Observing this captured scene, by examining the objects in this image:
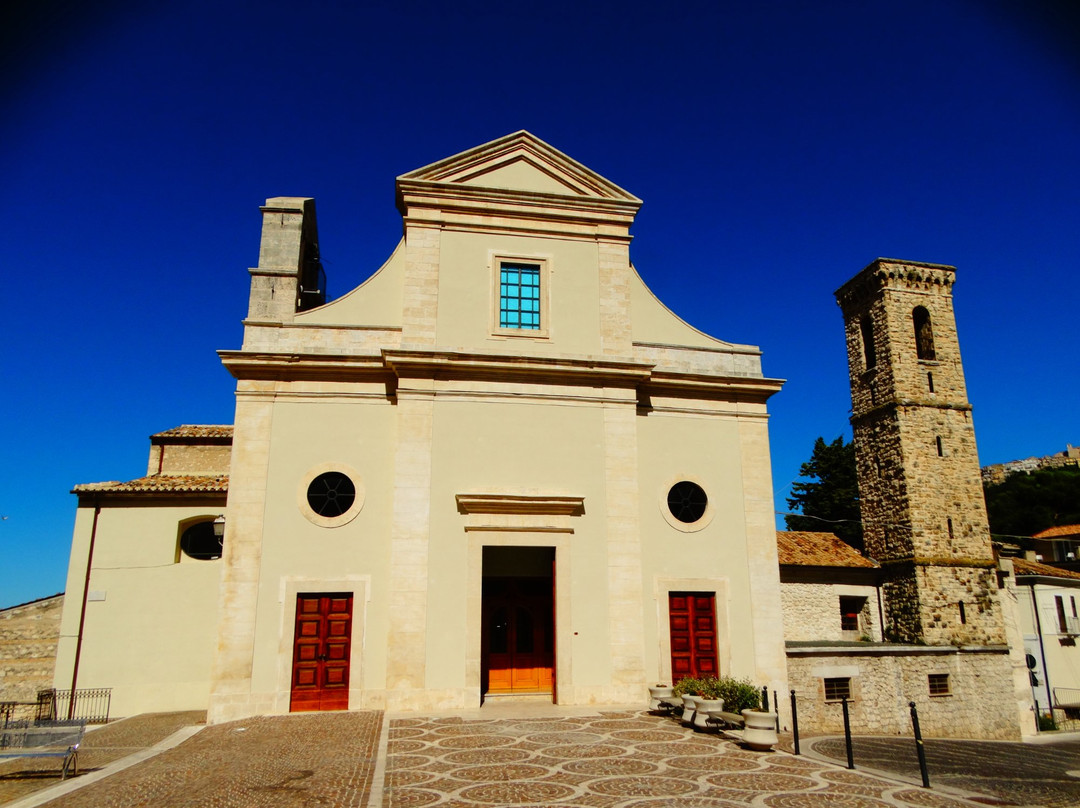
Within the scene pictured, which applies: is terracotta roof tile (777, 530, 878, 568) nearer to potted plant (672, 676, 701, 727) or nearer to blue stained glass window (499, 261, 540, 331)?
potted plant (672, 676, 701, 727)

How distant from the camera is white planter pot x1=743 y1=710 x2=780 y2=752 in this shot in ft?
36.3

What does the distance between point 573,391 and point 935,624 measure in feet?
61.0

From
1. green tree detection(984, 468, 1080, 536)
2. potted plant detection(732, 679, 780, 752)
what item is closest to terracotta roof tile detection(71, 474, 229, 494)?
potted plant detection(732, 679, 780, 752)

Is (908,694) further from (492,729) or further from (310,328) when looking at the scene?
(310,328)

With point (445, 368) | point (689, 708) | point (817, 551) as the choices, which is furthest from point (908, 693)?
point (445, 368)

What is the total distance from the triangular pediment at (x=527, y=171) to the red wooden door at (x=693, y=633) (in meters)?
9.68

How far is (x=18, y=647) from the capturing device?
701 inches

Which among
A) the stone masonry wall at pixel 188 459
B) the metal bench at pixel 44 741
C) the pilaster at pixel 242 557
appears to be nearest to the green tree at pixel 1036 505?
the stone masonry wall at pixel 188 459

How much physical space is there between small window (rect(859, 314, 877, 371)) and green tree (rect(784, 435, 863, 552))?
12430mm

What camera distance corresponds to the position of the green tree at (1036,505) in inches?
2004

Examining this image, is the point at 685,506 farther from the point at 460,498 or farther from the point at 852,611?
the point at 852,611

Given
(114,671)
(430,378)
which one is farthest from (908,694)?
(114,671)

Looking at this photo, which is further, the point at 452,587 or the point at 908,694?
the point at 908,694

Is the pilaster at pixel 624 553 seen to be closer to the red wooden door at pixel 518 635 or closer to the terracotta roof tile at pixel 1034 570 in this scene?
the red wooden door at pixel 518 635
